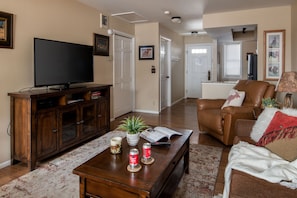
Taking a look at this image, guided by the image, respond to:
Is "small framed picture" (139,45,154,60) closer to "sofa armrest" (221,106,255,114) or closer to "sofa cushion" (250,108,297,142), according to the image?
"sofa armrest" (221,106,255,114)

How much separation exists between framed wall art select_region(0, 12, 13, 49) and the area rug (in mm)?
1471

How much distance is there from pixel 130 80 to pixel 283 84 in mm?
3859

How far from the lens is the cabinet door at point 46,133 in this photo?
261 centimetres

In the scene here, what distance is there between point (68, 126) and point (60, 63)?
0.86 meters

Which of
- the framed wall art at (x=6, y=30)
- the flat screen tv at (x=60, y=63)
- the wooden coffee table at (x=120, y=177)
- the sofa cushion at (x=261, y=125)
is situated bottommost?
the wooden coffee table at (x=120, y=177)

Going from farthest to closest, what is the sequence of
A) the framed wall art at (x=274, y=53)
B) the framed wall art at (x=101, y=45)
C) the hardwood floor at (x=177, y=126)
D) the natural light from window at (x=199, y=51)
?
the natural light from window at (x=199, y=51) → the framed wall art at (x=274, y=53) → the framed wall art at (x=101, y=45) → the hardwood floor at (x=177, y=126)

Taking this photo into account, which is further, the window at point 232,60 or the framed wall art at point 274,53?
the window at point 232,60

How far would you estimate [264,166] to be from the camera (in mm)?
1481

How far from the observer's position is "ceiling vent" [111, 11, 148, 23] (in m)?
4.68

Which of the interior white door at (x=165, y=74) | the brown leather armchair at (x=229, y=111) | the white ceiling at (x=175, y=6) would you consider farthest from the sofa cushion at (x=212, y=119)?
the interior white door at (x=165, y=74)

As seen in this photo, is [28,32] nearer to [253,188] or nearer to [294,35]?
[253,188]

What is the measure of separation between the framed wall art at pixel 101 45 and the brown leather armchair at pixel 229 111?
211 cm

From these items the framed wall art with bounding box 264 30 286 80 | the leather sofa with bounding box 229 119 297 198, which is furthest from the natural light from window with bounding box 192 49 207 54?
the leather sofa with bounding box 229 119 297 198

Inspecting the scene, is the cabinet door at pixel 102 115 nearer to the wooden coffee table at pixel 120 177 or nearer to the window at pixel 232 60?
the wooden coffee table at pixel 120 177
